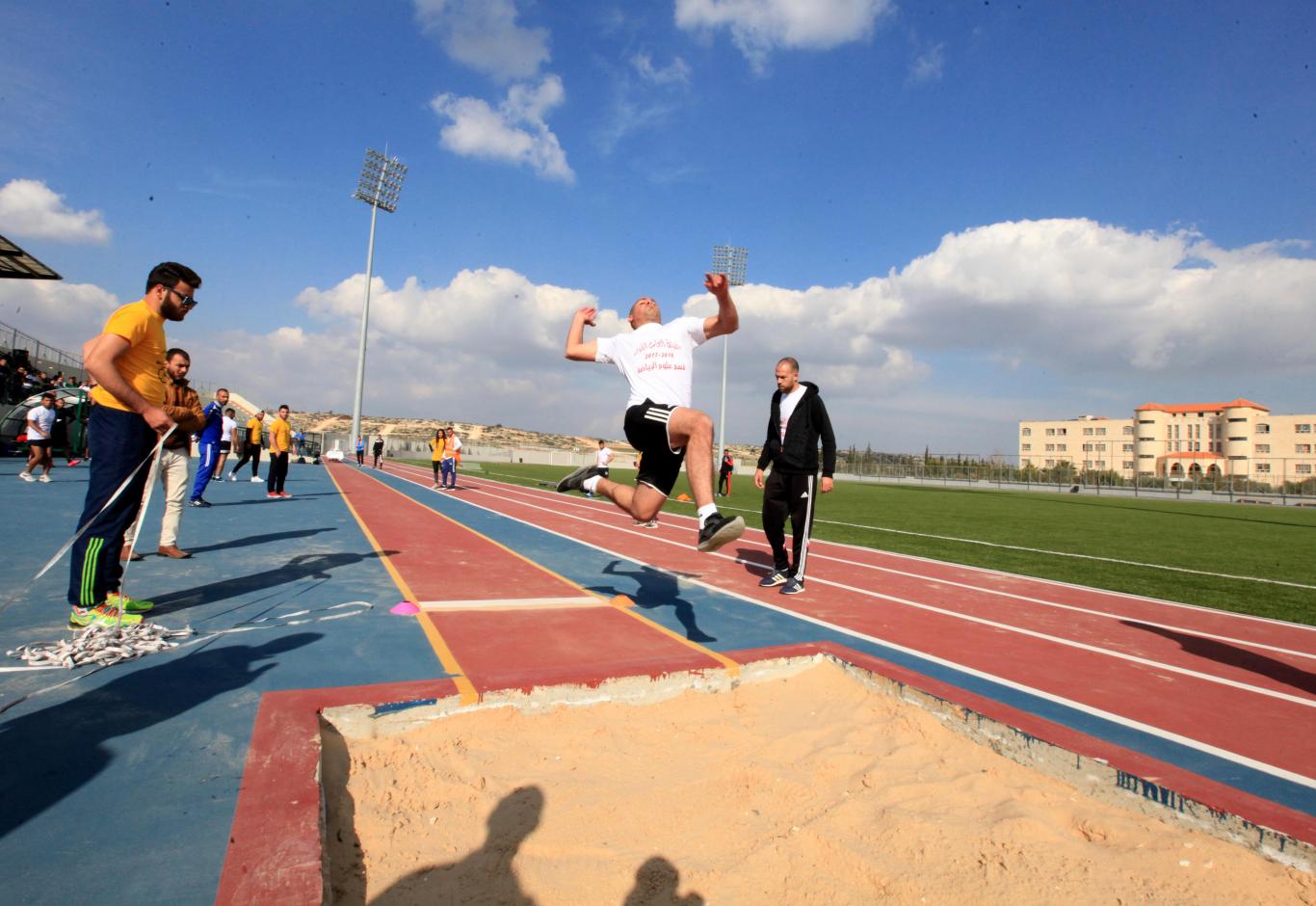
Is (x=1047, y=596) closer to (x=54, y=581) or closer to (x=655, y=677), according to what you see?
(x=655, y=677)

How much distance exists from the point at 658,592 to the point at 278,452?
11.3 meters

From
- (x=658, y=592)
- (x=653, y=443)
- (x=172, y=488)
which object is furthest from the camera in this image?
(x=172, y=488)

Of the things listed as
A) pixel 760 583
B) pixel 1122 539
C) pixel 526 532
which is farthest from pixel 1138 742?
pixel 1122 539

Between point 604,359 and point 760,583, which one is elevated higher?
point 604,359

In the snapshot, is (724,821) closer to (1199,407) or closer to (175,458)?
(175,458)

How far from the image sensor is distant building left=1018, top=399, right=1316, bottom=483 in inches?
2963

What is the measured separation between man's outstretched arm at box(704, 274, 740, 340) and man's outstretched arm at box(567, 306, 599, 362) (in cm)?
76

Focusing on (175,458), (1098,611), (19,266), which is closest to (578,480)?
(175,458)

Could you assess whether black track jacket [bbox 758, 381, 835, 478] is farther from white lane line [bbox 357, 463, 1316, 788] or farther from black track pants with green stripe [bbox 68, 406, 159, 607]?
black track pants with green stripe [bbox 68, 406, 159, 607]

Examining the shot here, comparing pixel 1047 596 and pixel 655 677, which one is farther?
pixel 1047 596

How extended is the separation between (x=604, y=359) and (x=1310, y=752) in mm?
4092

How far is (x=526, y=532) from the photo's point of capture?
414 inches

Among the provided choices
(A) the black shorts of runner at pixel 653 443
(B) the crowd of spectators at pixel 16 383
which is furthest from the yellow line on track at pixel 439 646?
(B) the crowd of spectators at pixel 16 383

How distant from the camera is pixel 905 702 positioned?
324cm
